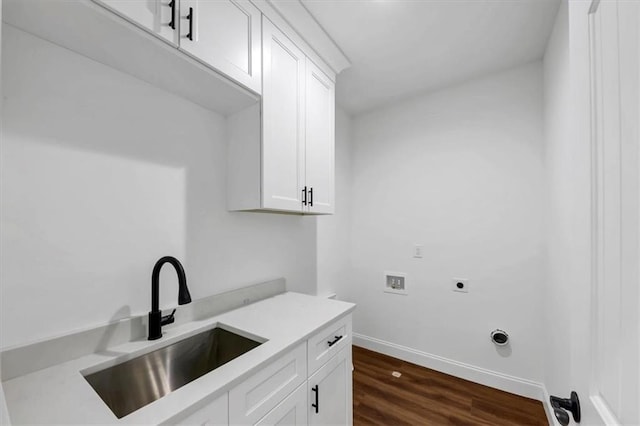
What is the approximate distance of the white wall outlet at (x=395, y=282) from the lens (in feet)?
8.53

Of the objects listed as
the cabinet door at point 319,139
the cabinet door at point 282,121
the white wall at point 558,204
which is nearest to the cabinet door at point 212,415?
the cabinet door at point 282,121

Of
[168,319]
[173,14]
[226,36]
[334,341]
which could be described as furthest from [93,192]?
[334,341]

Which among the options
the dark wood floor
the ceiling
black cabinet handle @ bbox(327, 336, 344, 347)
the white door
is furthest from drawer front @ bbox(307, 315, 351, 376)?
the ceiling

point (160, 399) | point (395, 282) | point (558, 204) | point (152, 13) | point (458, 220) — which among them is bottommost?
point (395, 282)

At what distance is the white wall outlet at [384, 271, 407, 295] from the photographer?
2.60 m

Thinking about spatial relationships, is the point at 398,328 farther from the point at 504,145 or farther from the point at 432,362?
the point at 504,145

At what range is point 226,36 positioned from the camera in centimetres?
120

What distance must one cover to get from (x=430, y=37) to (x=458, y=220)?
Result: 4.69 ft

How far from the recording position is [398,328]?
8.59 feet

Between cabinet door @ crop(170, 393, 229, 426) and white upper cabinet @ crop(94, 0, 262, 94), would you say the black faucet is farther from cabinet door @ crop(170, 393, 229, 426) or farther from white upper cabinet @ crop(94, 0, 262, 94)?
white upper cabinet @ crop(94, 0, 262, 94)

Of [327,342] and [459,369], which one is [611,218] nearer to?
[327,342]

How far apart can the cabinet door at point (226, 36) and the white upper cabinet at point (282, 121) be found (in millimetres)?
71

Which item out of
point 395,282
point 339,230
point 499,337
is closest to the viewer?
point 499,337

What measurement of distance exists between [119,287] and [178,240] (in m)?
0.31
